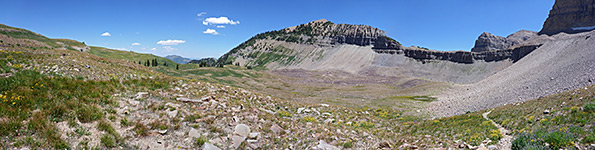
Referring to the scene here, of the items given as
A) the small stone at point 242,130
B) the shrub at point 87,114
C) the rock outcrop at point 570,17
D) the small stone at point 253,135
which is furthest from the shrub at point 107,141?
the rock outcrop at point 570,17

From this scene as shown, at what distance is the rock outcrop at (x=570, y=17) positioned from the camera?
150875 millimetres

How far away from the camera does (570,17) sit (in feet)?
529

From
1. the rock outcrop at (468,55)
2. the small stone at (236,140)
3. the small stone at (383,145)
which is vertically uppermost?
the rock outcrop at (468,55)

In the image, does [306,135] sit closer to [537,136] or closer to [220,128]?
[220,128]

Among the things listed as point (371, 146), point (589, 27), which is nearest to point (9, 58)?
point (371, 146)

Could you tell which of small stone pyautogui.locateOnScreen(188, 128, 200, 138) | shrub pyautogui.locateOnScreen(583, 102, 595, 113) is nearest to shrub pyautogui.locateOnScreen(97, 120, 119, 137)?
small stone pyautogui.locateOnScreen(188, 128, 200, 138)

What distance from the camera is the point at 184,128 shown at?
1138cm

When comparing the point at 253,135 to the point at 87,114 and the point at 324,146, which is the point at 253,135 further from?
the point at 87,114

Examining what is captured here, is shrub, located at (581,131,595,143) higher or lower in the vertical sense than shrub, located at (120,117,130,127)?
higher

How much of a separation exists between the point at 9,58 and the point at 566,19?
256m

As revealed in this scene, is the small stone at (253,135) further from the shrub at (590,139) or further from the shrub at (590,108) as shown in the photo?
the shrub at (590,108)

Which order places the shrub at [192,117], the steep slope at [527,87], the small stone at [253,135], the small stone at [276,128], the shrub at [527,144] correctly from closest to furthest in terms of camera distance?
1. the shrub at [527,144]
2. the small stone at [253,135]
3. the shrub at [192,117]
4. the small stone at [276,128]
5. the steep slope at [527,87]

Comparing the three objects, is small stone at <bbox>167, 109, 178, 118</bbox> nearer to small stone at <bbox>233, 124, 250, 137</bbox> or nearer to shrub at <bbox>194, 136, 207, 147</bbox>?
shrub at <bbox>194, 136, 207, 147</bbox>

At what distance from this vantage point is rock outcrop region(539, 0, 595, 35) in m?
151
